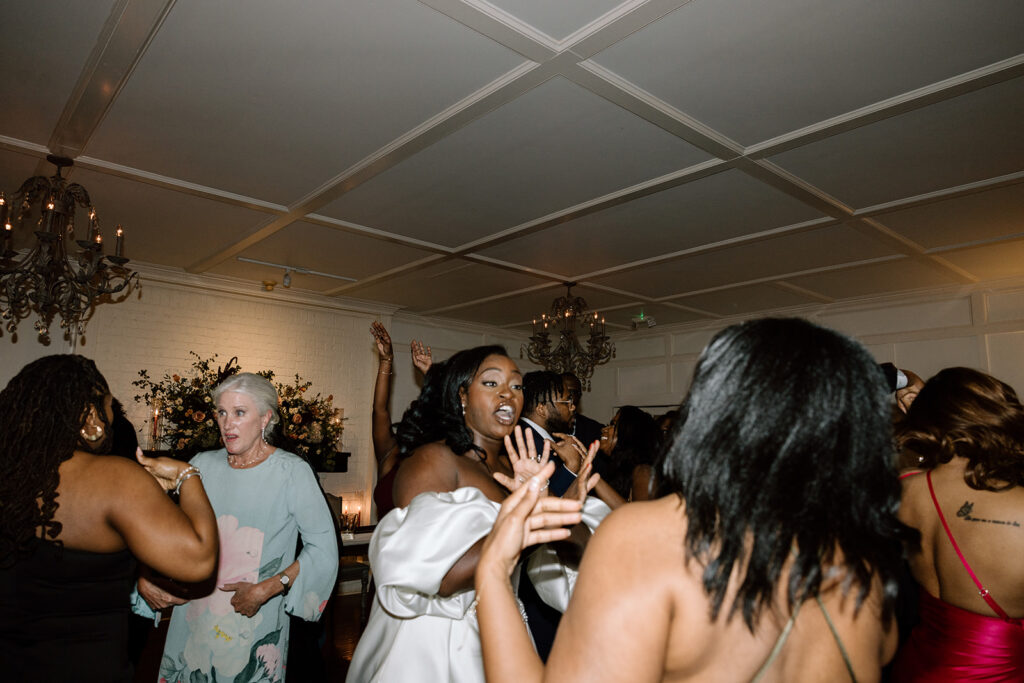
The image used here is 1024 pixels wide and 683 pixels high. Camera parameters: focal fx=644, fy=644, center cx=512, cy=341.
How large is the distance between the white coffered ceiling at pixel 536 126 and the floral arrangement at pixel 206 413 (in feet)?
4.48

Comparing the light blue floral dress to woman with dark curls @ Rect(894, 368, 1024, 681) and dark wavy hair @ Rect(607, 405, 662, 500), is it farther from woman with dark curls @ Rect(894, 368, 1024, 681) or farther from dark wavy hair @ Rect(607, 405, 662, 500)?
dark wavy hair @ Rect(607, 405, 662, 500)

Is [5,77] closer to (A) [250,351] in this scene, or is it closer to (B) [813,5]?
(B) [813,5]

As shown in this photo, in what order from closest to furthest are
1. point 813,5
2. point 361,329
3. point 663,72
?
point 813,5, point 663,72, point 361,329

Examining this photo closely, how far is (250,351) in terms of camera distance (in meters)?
7.03

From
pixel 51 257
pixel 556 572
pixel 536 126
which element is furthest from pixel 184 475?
pixel 51 257

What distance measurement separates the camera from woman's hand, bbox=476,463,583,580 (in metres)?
1.16

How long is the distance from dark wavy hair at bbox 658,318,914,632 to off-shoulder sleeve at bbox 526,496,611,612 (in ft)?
2.76

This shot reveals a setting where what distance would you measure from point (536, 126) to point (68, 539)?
8.79 feet

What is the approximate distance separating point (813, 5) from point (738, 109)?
780mm

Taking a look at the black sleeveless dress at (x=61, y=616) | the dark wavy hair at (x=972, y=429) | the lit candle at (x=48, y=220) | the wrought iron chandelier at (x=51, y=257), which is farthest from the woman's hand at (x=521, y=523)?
the lit candle at (x=48, y=220)

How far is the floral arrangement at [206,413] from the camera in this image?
19.5 feet

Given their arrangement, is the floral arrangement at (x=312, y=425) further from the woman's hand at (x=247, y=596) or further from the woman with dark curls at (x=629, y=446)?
the woman's hand at (x=247, y=596)

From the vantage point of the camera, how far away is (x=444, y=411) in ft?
7.68

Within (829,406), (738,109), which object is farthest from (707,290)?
(829,406)
